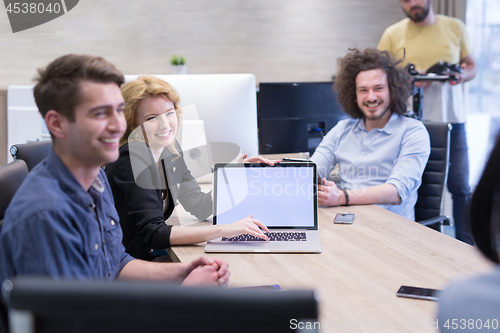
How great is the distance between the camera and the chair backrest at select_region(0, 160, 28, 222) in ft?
3.14

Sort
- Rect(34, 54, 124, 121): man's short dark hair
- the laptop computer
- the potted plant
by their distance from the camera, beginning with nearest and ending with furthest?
Rect(34, 54, 124, 121): man's short dark hair, the laptop computer, the potted plant

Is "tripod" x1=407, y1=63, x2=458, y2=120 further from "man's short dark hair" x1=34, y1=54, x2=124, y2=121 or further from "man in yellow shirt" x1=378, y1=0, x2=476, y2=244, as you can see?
"man's short dark hair" x1=34, y1=54, x2=124, y2=121

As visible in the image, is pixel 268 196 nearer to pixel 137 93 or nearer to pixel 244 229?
pixel 244 229

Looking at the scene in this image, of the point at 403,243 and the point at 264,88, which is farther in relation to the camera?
the point at 264,88

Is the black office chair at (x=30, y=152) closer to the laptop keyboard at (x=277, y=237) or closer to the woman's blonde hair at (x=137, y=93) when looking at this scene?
the woman's blonde hair at (x=137, y=93)

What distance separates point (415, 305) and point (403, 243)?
15.8 inches

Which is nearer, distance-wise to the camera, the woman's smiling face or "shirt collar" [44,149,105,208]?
"shirt collar" [44,149,105,208]

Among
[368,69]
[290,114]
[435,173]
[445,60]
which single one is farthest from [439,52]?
[290,114]

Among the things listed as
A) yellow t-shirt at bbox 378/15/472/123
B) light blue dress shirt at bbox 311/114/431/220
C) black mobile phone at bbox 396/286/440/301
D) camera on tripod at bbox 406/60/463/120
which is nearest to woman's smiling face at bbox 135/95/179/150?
light blue dress shirt at bbox 311/114/431/220

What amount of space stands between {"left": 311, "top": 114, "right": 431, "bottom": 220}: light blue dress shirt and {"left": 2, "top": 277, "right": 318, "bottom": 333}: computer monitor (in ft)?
4.59

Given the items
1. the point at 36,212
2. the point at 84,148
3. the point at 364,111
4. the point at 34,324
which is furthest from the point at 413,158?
the point at 34,324

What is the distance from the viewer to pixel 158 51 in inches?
154

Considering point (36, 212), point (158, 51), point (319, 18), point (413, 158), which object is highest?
point (319, 18)

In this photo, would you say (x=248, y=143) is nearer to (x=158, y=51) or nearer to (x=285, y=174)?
(x=285, y=174)
